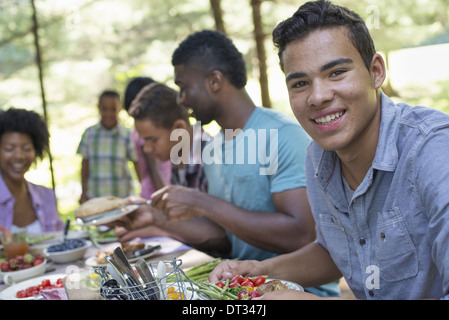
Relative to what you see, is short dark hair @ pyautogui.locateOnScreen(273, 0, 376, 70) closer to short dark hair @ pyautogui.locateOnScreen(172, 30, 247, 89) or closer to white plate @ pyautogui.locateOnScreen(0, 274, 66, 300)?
short dark hair @ pyautogui.locateOnScreen(172, 30, 247, 89)

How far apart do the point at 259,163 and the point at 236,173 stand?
183 millimetres

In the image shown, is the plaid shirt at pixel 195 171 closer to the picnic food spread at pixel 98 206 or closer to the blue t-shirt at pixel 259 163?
the blue t-shirt at pixel 259 163

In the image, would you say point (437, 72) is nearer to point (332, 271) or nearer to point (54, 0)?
point (54, 0)

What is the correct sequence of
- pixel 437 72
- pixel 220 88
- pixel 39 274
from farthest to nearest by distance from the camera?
1. pixel 437 72
2. pixel 220 88
3. pixel 39 274

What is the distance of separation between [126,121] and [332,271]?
919 cm

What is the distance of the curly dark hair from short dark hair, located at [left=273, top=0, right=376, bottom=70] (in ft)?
9.62

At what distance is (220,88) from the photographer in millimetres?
2809

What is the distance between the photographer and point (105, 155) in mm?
6023

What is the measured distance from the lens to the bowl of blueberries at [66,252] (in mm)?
2574

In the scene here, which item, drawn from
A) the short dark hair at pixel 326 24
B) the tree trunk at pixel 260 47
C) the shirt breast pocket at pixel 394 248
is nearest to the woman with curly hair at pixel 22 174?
the short dark hair at pixel 326 24

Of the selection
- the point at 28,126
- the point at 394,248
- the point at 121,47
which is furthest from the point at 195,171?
the point at 121,47

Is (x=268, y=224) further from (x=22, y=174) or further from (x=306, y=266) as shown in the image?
(x=22, y=174)

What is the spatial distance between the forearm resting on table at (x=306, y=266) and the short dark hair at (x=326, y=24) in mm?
884
